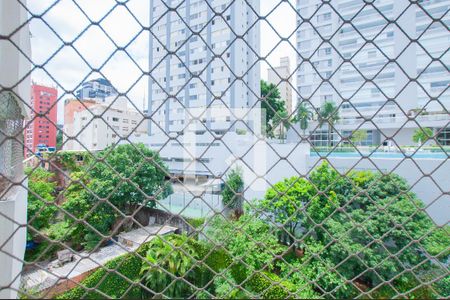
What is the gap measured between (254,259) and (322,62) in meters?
9.54

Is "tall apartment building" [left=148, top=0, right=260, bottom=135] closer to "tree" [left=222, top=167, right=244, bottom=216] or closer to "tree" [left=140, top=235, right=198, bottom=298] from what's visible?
"tree" [left=222, top=167, right=244, bottom=216]

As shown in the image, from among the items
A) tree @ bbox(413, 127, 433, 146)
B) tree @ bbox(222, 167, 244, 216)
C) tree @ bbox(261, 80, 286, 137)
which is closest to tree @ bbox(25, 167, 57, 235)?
tree @ bbox(222, 167, 244, 216)

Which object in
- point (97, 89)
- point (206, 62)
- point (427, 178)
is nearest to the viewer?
point (97, 89)

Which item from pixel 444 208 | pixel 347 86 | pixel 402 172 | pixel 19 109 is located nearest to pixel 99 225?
pixel 19 109

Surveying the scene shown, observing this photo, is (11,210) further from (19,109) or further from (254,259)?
(254,259)

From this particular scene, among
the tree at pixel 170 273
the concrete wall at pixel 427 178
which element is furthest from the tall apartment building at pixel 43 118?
the concrete wall at pixel 427 178

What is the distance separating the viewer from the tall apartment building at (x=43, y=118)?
0.42 meters

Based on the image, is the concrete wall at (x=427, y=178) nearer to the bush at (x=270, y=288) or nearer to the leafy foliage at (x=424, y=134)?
the leafy foliage at (x=424, y=134)

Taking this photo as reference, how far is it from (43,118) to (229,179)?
1.37 m

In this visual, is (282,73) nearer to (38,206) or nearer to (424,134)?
(424,134)

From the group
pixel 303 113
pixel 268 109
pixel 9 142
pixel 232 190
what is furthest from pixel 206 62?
pixel 232 190

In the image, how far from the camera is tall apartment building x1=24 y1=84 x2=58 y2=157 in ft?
1.37

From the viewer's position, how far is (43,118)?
1.41ft

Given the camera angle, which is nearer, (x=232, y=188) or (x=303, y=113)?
(x=232, y=188)
